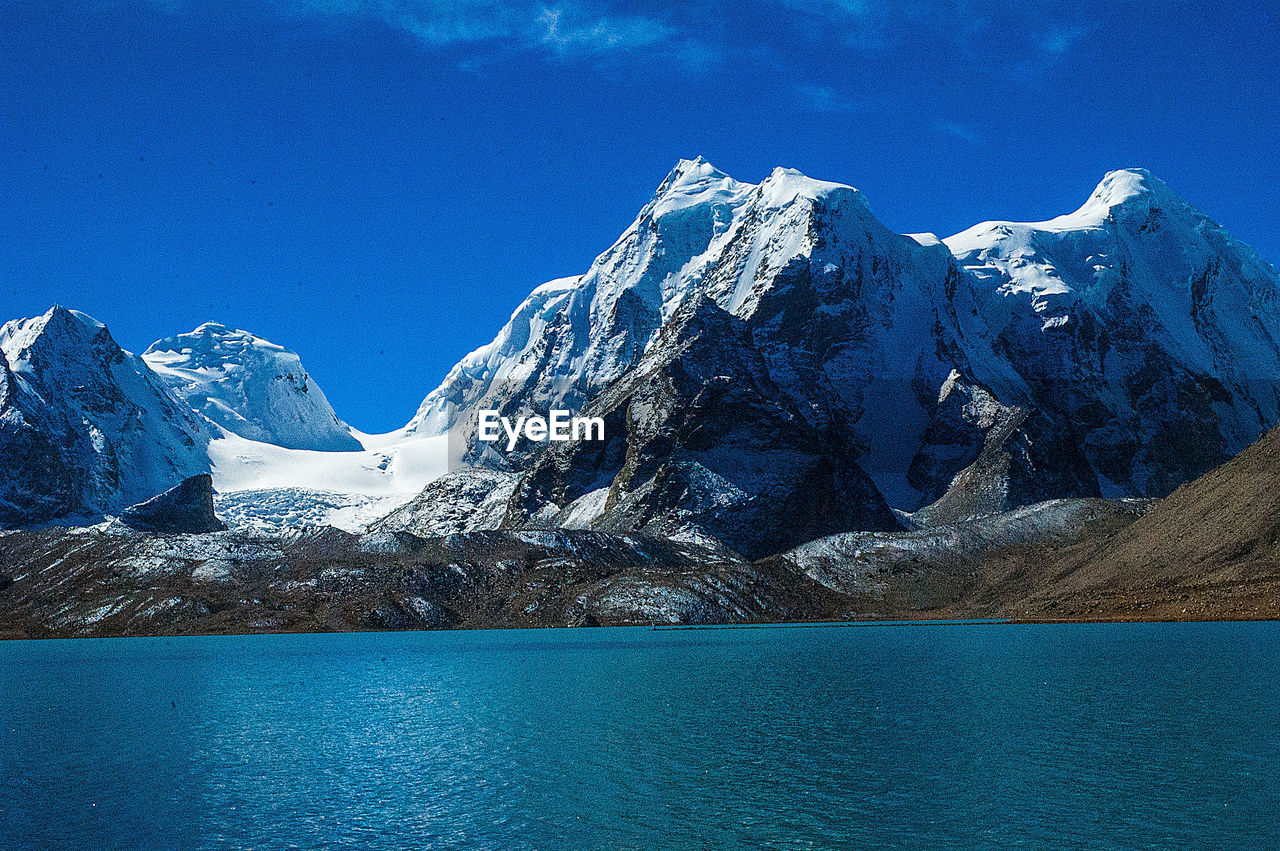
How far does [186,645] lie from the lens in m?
175

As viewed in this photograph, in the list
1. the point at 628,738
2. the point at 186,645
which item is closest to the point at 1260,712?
the point at 628,738

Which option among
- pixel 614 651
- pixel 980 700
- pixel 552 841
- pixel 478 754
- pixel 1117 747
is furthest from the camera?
pixel 614 651

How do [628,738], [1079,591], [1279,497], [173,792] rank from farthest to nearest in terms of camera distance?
[1079,591] → [1279,497] → [628,738] → [173,792]

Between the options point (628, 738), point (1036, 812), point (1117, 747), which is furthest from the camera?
point (628, 738)

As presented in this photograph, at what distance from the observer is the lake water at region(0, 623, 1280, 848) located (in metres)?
37.0

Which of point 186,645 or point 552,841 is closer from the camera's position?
point 552,841

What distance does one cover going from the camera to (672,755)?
5106 centimetres

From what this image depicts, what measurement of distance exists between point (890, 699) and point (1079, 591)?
440ft

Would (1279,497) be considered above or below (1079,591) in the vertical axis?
above

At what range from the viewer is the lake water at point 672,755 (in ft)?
121

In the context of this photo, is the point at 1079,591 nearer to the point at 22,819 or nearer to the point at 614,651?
the point at 614,651

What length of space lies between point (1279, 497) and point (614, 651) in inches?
4419

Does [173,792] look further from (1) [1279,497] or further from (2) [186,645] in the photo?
(1) [1279,497]

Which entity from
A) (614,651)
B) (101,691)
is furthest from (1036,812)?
(614,651)
